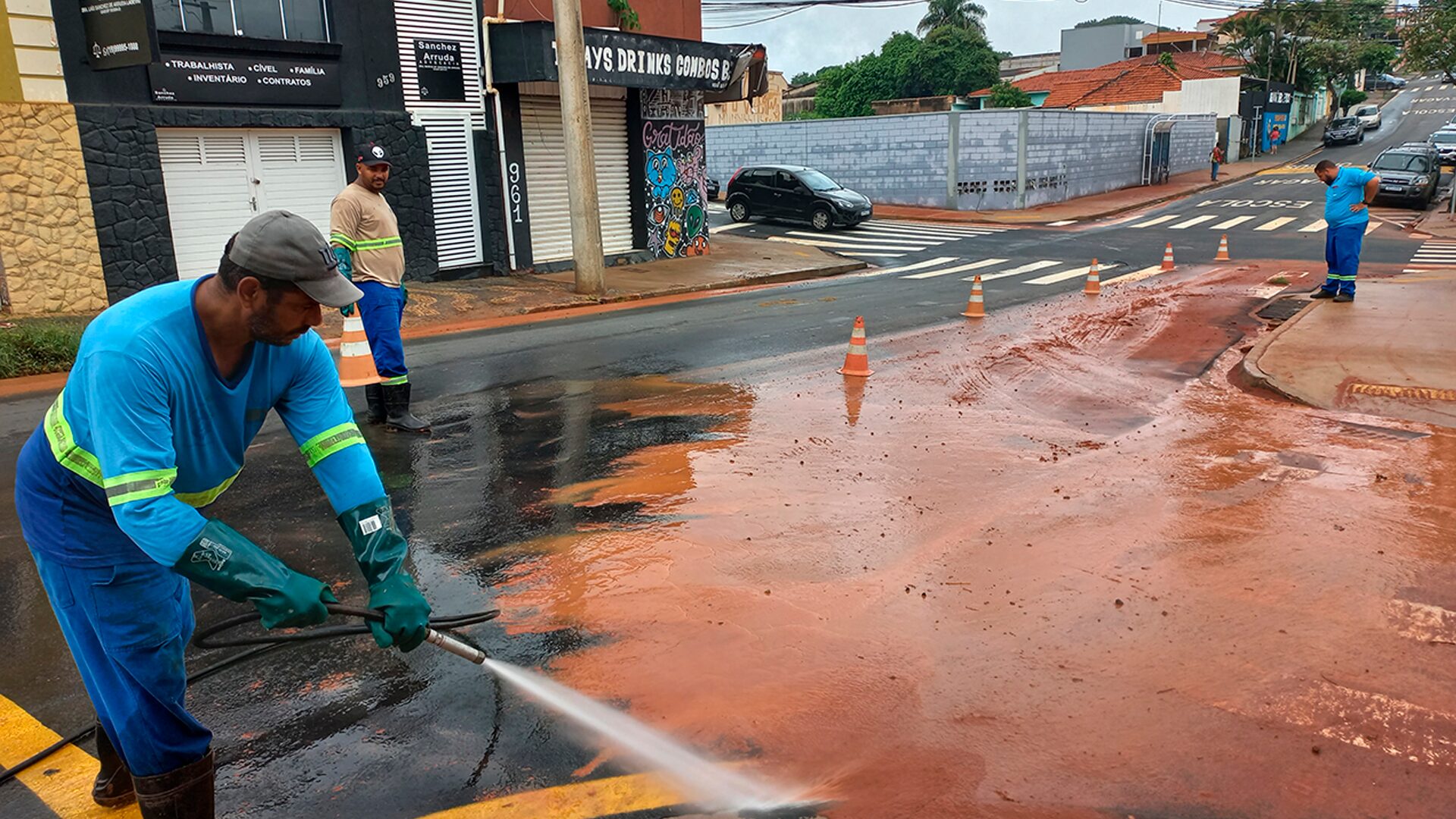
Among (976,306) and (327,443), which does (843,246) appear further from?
(327,443)

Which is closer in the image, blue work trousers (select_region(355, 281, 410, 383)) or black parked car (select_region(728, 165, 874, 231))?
blue work trousers (select_region(355, 281, 410, 383))

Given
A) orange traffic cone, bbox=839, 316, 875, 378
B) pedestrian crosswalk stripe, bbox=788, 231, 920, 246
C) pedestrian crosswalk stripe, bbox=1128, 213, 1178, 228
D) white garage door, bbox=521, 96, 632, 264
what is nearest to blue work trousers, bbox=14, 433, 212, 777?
orange traffic cone, bbox=839, 316, 875, 378

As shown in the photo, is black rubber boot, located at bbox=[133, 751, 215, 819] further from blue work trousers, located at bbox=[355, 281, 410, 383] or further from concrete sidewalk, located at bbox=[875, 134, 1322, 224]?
concrete sidewalk, located at bbox=[875, 134, 1322, 224]

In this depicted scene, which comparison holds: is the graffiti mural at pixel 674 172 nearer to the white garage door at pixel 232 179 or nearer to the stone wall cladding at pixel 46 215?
the white garage door at pixel 232 179

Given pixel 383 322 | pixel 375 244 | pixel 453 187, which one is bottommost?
pixel 383 322

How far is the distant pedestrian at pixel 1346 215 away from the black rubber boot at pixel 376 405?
432 inches

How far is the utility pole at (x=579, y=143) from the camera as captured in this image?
1412cm

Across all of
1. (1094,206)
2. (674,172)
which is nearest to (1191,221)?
(1094,206)

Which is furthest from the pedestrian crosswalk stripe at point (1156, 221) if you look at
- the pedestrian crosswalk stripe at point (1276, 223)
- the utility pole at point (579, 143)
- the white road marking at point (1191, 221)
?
the utility pole at point (579, 143)

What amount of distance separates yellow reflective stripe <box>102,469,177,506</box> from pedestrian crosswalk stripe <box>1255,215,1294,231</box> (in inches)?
1099

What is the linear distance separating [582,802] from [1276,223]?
2864cm

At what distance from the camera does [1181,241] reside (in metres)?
23.4

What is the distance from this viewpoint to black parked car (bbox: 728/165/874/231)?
2628cm

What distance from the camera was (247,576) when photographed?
2.36 meters
